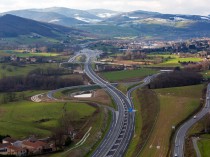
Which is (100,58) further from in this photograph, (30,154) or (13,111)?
(30,154)

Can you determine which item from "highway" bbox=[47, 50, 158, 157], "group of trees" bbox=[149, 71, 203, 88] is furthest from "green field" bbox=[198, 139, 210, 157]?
"group of trees" bbox=[149, 71, 203, 88]

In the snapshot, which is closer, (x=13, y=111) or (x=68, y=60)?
(x=13, y=111)

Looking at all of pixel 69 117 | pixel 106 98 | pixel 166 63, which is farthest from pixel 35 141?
pixel 166 63

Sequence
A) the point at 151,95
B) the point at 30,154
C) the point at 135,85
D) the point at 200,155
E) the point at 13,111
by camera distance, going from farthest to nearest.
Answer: the point at 135,85 < the point at 151,95 < the point at 13,111 < the point at 30,154 < the point at 200,155

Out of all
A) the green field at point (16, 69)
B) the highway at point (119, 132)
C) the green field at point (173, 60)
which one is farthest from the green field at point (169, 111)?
the green field at point (16, 69)

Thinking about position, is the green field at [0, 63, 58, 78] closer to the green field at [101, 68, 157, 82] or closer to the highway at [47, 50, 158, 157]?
the highway at [47, 50, 158, 157]

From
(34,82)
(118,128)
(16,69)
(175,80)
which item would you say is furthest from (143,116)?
(16,69)

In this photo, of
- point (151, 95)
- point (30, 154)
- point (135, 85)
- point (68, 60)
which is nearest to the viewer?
point (30, 154)

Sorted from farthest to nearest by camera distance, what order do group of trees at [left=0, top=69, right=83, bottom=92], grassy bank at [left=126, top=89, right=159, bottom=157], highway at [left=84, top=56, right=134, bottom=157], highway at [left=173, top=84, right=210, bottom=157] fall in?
group of trees at [left=0, top=69, right=83, bottom=92] → grassy bank at [left=126, top=89, right=159, bottom=157] → highway at [left=84, top=56, right=134, bottom=157] → highway at [left=173, top=84, right=210, bottom=157]
